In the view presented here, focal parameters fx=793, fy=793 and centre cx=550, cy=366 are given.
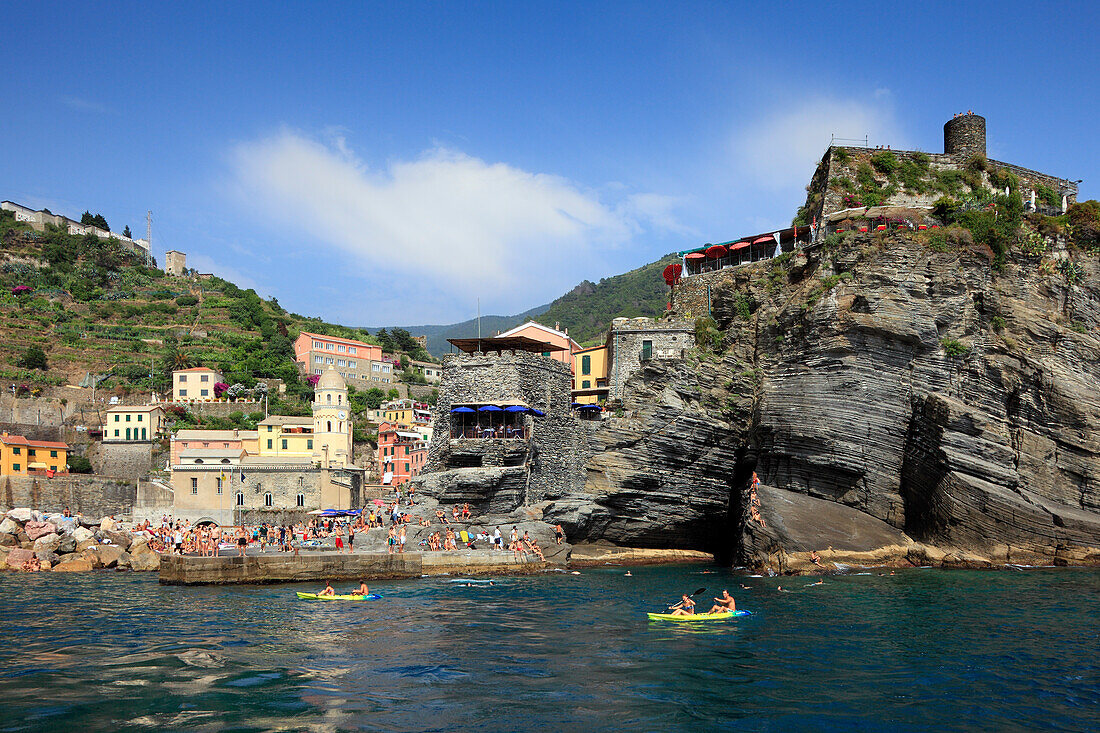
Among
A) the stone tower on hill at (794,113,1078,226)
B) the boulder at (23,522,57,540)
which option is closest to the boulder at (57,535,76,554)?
the boulder at (23,522,57,540)

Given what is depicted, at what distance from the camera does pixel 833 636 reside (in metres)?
20.2

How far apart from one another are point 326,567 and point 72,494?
111 feet

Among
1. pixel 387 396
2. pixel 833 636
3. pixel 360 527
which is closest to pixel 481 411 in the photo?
pixel 360 527

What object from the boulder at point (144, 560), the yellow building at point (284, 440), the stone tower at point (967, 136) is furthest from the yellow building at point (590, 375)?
the boulder at point (144, 560)

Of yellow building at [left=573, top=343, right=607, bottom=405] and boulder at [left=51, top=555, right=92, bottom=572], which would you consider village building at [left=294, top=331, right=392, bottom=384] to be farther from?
boulder at [left=51, top=555, right=92, bottom=572]

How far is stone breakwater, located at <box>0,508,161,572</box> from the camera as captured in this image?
1561 inches

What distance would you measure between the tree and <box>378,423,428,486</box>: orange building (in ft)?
118

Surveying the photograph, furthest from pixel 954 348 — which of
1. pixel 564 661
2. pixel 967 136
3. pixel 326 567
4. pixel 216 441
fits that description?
pixel 216 441

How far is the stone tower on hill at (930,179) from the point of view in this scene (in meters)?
43.4

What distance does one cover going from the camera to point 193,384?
252 feet

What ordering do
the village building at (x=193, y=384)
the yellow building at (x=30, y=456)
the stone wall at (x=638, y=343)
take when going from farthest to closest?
the village building at (x=193, y=384), the yellow building at (x=30, y=456), the stone wall at (x=638, y=343)

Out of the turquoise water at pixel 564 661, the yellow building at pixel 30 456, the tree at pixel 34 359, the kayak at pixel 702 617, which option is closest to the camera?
the turquoise water at pixel 564 661

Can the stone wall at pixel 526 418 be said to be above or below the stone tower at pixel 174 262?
below

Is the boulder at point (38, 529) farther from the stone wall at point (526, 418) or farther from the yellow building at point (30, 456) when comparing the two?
the stone wall at point (526, 418)
